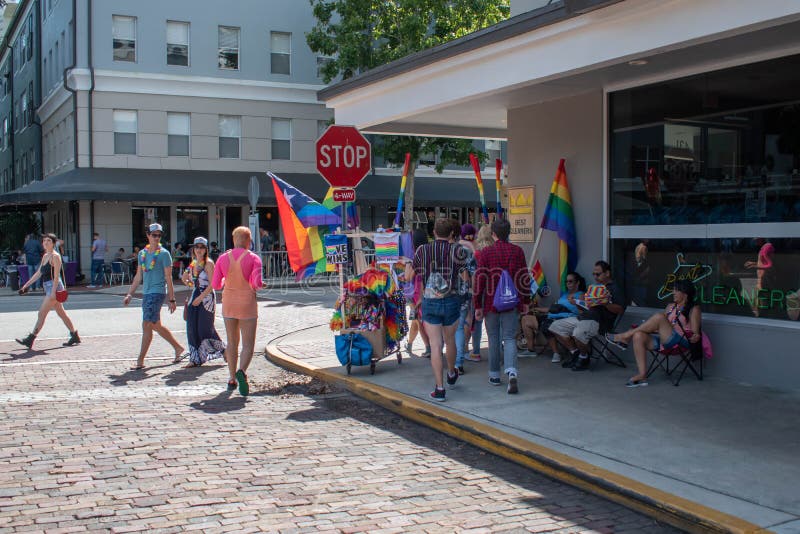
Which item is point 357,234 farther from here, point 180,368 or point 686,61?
point 686,61

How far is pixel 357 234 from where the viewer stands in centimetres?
984

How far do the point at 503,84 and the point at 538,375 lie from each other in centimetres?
334

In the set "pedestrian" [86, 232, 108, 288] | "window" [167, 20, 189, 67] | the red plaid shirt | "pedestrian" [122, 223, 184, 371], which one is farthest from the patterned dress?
"window" [167, 20, 189, 67]

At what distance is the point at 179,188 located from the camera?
92.8 ft

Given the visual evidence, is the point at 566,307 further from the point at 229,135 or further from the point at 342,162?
the point at 229,135

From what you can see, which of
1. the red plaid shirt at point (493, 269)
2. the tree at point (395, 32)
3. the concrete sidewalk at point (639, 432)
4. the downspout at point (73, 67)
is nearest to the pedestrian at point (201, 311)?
the concrete sidewalk at point (639, 432)

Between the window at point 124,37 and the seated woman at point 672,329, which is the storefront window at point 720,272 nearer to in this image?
the seated woman at point 672,329

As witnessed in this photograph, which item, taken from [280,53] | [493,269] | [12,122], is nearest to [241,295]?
[493,269]

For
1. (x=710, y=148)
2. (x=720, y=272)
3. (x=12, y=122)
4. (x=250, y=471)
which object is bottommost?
(x=250, y=471)

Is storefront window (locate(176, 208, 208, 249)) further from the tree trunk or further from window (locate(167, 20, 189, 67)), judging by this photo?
the tree trunk

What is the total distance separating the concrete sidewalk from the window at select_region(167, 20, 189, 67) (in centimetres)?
2258

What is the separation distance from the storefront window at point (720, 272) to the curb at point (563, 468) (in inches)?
136

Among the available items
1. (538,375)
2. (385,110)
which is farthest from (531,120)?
(538,375)

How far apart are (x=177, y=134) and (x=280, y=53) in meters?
5.14
